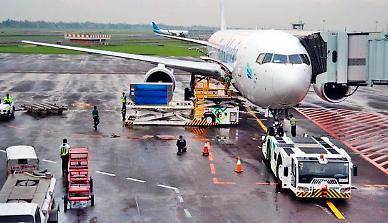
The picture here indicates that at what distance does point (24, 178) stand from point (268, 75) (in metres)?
13.6

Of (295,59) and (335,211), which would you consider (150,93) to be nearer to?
(295,59)

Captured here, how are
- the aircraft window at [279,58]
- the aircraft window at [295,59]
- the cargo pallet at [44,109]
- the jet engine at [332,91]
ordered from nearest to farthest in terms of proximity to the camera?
the aircraft window at [295,59] < the aircraft window at [279,58] < the jet engine at [332,91] < the cargo pallet at [44,109]

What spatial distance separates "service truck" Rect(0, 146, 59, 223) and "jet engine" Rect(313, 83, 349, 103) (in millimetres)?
18312

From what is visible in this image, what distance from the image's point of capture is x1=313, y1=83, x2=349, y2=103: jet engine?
3394cm

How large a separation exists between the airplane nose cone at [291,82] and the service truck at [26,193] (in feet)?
39.8

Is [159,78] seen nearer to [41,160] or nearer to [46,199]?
[41,160]

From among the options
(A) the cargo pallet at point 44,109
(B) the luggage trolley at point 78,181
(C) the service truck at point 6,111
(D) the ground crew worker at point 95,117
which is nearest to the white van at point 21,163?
(B) the luggage trolley at point 78,181

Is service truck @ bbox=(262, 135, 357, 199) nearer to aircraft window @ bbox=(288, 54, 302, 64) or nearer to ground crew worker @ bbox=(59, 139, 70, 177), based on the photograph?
aircraft window @ bbox=(288, 54, 302, 64)

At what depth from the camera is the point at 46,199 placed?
17.8m

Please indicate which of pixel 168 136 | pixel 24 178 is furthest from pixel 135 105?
pixel 24 178

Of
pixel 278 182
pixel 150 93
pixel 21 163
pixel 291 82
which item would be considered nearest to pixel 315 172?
pixel 278 182

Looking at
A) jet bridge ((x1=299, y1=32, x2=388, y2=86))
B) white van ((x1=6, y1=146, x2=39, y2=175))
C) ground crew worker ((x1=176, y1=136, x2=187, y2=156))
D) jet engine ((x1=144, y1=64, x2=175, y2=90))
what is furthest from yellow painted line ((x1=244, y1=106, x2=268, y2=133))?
white van ((x1=6, y1=146, x2=39, y2=175))

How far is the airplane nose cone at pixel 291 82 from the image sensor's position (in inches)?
1071

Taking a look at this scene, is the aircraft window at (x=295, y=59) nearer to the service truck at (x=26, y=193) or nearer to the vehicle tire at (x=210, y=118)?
the vehicle tire at (x=210, y=118)
